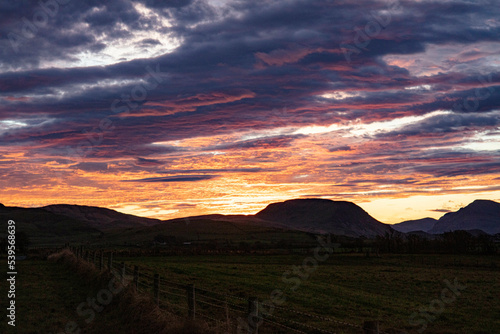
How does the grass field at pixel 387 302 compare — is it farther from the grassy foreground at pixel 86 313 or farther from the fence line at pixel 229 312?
the grassy foreground at pixel 86 313

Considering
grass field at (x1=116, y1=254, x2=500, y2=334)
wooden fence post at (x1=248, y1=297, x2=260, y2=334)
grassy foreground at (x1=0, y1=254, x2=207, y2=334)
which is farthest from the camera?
grass field at (x1=116, y1=254, x2=500, y2=334)

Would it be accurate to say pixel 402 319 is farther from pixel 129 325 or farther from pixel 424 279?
pixel 424 279

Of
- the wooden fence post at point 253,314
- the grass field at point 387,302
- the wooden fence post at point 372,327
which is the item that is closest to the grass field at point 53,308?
the wooden fence post at point 253,314

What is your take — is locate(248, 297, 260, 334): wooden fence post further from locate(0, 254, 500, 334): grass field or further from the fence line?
locate(0, 254, 500, 334): grass field

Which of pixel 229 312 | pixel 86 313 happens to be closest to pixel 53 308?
pixel 86 313

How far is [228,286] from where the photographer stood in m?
30.3

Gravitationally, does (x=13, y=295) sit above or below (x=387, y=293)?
above

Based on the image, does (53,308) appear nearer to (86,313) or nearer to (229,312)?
(86,313)

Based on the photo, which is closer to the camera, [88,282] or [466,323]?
[466,323]

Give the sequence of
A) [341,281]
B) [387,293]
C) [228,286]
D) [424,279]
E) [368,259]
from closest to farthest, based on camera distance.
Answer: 1. [228,286]
2. [387,293]
3. [341,281]
4. [424,279]
5. [368,259]

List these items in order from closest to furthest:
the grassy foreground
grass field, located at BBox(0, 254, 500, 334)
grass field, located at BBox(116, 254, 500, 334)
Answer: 1. the grassy foreground
2. grass field, located at BBox(0, 254, 500, 334)
3. grass field, located at BBox(116, 254, 500, 334)

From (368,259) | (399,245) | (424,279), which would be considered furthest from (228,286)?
(399,245)

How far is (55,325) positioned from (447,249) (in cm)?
10272

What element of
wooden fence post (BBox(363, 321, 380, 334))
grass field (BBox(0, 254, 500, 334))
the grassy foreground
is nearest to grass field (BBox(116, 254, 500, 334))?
grass field (BBox(0, 254, 500, 334))
